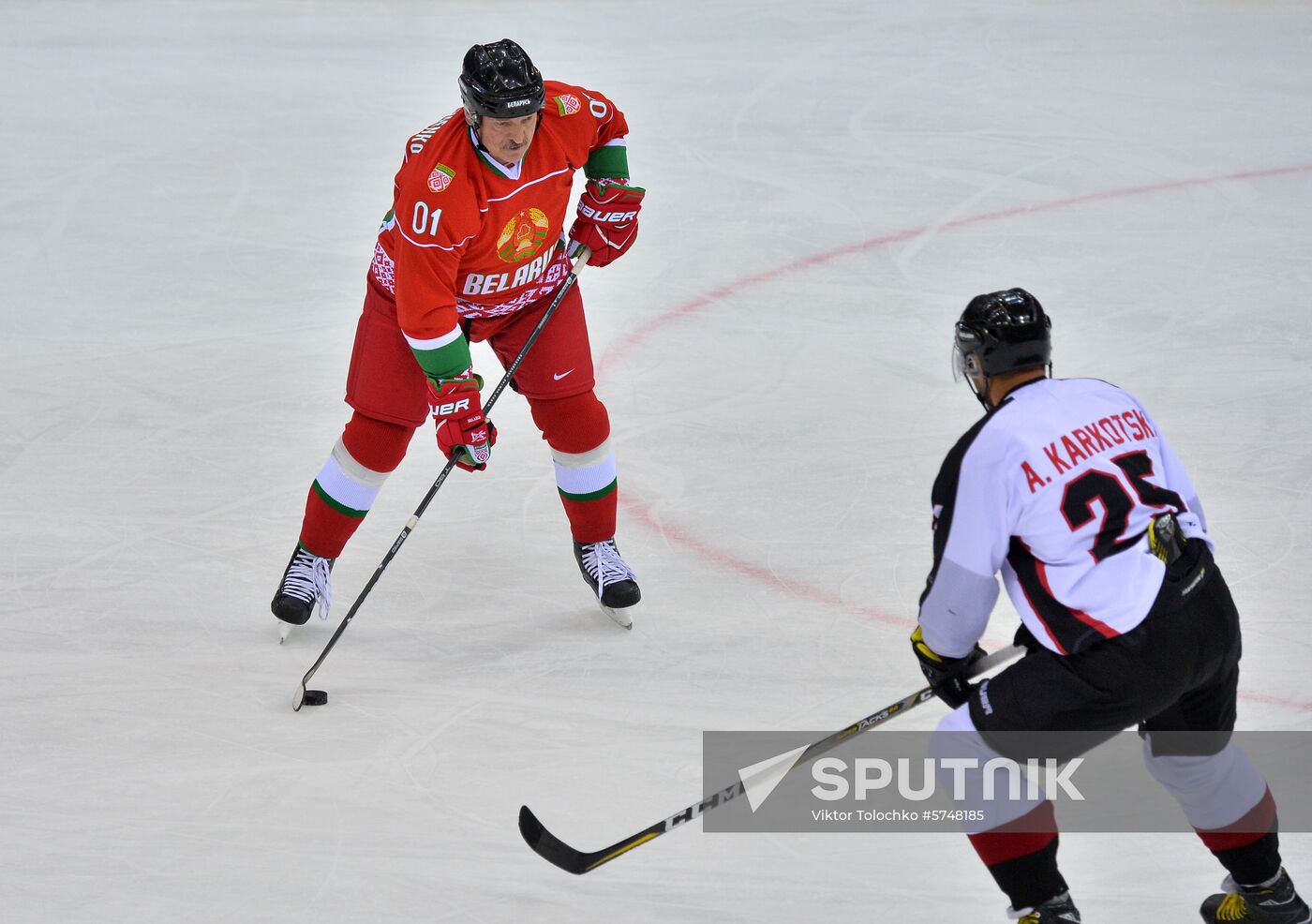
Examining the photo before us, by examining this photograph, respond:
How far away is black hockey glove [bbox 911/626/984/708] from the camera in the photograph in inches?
79.7

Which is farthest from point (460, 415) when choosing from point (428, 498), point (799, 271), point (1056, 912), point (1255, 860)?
point (799, 271)

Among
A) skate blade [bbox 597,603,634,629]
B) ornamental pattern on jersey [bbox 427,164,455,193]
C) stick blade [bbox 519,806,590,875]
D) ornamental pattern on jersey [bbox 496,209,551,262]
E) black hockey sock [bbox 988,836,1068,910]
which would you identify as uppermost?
ornamental pattern on jersey [bbox 427,164,455,193]

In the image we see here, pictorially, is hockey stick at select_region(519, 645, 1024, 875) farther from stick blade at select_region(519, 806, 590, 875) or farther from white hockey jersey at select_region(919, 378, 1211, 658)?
white hockey jersey at select_region(919, 378, 1211, 658)

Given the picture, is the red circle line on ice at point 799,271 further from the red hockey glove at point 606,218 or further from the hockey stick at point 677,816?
the hockey stick at point 677,816

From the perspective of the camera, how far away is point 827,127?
607 centimetres

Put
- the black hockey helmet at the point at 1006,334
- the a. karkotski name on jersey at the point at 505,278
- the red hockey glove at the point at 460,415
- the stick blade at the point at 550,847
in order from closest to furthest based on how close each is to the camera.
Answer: the black hockey helmet at the point at 1006,334 < the stick blade at the point at 550,847 < the red hockey glove at the point at 460,415 < the a. karkotski name on jersey at the point at 505,278

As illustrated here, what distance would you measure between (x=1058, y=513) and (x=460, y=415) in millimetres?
1295

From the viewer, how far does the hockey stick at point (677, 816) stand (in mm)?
2076

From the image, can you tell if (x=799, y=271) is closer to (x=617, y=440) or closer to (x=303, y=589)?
(x=617, y=440)

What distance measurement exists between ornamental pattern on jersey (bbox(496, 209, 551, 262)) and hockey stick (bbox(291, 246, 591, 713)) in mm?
165

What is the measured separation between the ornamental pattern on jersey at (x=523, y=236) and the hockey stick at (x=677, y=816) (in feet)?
3.57

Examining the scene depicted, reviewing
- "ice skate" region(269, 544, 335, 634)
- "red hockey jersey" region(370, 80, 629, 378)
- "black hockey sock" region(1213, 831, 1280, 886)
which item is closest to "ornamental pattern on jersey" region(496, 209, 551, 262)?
"red hockey jersey" region(370, 80, 629, 378)

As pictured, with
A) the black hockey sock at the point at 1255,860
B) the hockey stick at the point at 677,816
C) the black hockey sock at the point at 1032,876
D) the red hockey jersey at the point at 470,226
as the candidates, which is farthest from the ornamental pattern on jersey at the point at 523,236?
the black hockey sock at the point at 1255,860

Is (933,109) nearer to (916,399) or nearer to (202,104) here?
(916,399)
